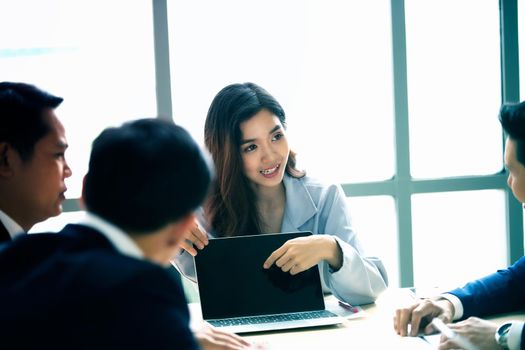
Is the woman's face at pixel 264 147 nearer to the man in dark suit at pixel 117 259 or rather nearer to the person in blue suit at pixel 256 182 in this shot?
the person in blue suit at pixel 256 182

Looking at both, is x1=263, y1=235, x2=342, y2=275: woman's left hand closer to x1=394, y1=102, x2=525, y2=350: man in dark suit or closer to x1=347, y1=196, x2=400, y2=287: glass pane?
x1=394, y1=102, x2=525, y2=350: man in dark suit

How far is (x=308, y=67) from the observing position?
3.48m

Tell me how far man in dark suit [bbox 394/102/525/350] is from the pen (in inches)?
0.7

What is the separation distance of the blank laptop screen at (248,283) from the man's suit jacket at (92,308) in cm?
89

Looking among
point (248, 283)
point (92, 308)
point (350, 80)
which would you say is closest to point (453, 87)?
point (350, 80)

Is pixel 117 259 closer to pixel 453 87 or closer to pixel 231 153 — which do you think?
pixel 231 153

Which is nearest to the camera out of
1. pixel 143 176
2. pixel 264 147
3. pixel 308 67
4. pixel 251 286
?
pixel 143 176

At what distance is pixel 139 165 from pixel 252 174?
1403 mm

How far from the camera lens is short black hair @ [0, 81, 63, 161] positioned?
57.7 inches

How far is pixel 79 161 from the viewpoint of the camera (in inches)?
136

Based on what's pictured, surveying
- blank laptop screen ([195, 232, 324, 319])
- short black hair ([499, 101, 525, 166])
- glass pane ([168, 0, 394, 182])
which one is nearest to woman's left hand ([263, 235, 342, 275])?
blank laptop screen ([195, 232, 324, 319])

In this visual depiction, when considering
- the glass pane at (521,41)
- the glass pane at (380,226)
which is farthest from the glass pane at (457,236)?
the glass pane at (521,41)

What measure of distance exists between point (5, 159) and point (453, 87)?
2.92 m

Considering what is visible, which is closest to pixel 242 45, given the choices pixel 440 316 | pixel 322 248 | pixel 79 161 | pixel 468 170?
pixel 79 161
